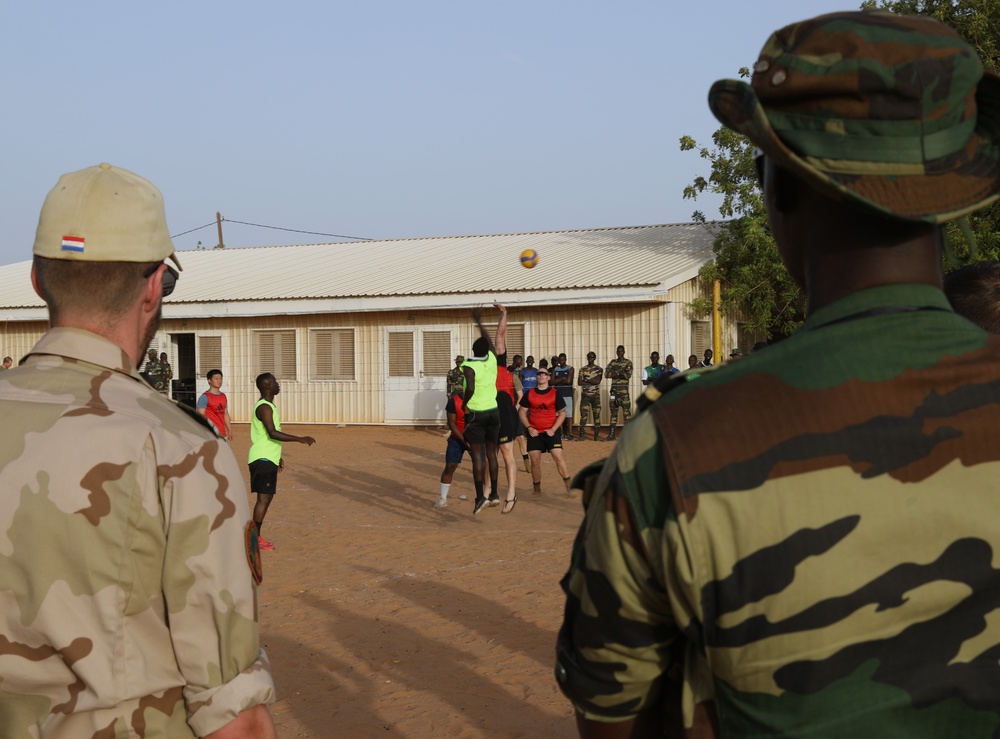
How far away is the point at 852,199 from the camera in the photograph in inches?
59.9

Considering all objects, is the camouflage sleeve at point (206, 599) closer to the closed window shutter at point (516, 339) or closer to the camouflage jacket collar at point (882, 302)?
the camouflage jacket collar at point (882, 302)

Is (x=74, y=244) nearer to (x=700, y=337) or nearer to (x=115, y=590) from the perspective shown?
(x=115, y=590)

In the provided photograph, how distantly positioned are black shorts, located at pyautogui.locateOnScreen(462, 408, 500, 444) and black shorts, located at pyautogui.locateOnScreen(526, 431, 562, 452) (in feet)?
4.67

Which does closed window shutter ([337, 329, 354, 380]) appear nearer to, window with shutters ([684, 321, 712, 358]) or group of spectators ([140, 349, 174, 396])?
group of spectators ([140, 349, 174, 396])

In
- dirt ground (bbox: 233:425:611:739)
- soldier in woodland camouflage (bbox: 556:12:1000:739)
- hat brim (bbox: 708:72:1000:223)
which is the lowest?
dirt ground (bbox: 233:425:611:739)

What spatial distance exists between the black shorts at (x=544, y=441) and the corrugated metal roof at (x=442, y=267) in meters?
9.52


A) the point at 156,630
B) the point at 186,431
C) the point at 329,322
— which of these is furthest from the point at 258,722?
the point at 329,322

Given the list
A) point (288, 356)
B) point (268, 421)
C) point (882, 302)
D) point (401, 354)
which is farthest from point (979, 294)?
point (288, 356)

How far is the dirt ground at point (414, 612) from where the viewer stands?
621cm

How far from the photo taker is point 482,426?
1300 cm

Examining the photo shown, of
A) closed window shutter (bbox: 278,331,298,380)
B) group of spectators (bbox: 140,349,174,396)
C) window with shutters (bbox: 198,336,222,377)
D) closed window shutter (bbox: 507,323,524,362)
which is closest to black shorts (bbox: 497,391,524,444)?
closed window shutter (bbox: 507,323,524,362)

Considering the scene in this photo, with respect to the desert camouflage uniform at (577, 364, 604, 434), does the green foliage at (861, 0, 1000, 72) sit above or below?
above

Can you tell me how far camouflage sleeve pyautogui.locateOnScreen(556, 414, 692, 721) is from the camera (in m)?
1.51

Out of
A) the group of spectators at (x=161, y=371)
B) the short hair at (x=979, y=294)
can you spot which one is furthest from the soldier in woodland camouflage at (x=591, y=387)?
the short hair at (x=979, y=294)
